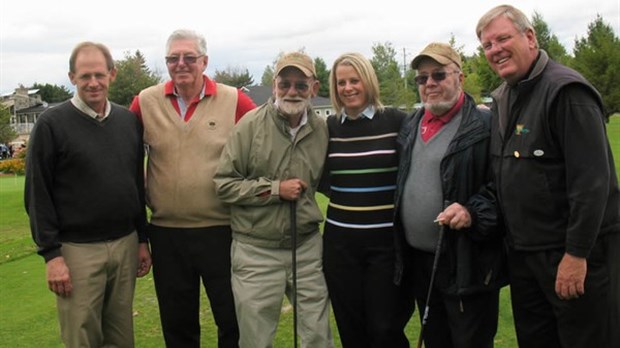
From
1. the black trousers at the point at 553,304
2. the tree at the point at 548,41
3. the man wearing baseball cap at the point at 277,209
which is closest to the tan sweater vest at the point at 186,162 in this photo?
the man wearing baseball cap at the point at 277,209

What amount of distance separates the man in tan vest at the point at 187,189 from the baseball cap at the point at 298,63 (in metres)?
0.59

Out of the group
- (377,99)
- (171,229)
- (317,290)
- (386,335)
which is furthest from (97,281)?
(377,99)

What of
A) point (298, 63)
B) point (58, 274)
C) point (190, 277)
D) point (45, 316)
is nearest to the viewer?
point (58, 274)

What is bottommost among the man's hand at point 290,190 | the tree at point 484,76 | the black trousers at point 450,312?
the black trousers at point 450,312

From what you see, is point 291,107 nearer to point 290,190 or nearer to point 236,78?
point 290,190

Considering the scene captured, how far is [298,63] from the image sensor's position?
14.9ft

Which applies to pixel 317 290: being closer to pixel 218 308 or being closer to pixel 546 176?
pixel 218 308

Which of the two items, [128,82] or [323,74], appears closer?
[128,82]

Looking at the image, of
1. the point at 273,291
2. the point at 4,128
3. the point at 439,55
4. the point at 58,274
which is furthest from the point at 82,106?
the point at 4,128

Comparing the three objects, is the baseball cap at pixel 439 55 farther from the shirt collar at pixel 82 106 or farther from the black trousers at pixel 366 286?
the shirt collar at pixel 82 106

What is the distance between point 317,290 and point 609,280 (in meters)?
1.97

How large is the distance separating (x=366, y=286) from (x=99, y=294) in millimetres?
1946

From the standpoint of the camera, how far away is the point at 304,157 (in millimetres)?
4582

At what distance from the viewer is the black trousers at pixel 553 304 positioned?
3.68 meters
